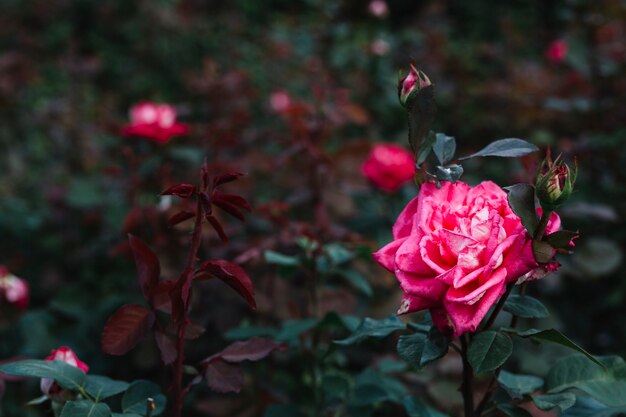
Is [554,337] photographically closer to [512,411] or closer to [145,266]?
[512,411]

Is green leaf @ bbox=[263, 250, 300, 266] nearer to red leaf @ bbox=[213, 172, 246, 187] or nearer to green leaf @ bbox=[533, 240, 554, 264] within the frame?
red leaf @ bbox=[213, 172, 246, 187]

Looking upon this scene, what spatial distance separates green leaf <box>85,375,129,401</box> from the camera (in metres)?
0.80

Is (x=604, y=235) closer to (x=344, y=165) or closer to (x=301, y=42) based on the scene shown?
(x=344, y=165)

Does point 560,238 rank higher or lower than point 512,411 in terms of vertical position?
higher

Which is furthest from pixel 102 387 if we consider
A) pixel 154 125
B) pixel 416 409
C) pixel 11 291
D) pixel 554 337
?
pixel 154 125

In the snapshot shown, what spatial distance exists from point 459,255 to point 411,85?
0.19m

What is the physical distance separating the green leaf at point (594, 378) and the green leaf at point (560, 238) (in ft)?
0.61

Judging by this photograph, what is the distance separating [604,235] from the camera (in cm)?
206

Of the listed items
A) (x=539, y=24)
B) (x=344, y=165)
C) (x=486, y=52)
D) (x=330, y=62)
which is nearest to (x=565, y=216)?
(x=344, y=165)

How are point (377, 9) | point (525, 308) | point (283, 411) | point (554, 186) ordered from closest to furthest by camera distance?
point (554, 186)
point (525, 308)
point (283, 411)
point (377, 9)

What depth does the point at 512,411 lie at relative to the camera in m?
0.79

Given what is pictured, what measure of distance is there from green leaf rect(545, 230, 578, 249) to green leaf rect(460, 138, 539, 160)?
0.31ft

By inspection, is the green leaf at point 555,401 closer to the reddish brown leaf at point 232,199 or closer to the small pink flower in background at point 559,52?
the reddish brown leaf at point 232,199

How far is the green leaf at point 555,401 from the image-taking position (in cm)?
75
